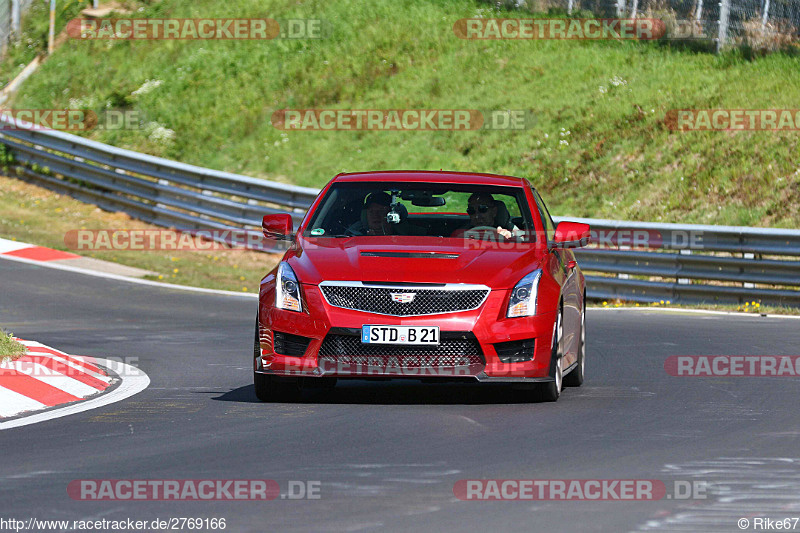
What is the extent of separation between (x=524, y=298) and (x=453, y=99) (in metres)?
20.6

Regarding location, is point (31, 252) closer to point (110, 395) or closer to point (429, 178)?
point (110, 395)

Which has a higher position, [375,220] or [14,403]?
[375,220]

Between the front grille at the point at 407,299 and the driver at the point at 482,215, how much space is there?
1.05 metres

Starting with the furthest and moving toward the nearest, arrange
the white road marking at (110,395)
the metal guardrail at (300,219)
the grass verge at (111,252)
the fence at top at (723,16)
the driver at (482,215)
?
1. the fence at top at (723,16)
2. the grass verge at (111,252)
3. the metal guardrail at (300,219)
4. the driver at (482,215)
5. the white road marking at (110,395)

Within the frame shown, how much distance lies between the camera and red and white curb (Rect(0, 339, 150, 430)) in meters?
Result: 8.80

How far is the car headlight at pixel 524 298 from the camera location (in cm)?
891

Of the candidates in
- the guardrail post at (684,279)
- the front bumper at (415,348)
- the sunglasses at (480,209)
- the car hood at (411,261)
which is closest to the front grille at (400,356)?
the front bumper at (415,348)

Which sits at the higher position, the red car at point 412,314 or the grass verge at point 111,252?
the red car at point 412,314

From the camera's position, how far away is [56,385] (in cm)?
978

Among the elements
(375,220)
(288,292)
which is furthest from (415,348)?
(375,220)

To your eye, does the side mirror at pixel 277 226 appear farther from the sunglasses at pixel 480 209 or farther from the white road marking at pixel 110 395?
the white road marking at pixel 110 395

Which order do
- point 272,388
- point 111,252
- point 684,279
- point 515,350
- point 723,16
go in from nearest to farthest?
point 515,350
point 272,388
point 684,279
point 111,252
point 723,16

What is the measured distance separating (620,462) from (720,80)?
2014 cm

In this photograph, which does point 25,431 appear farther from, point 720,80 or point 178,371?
point 720,80
